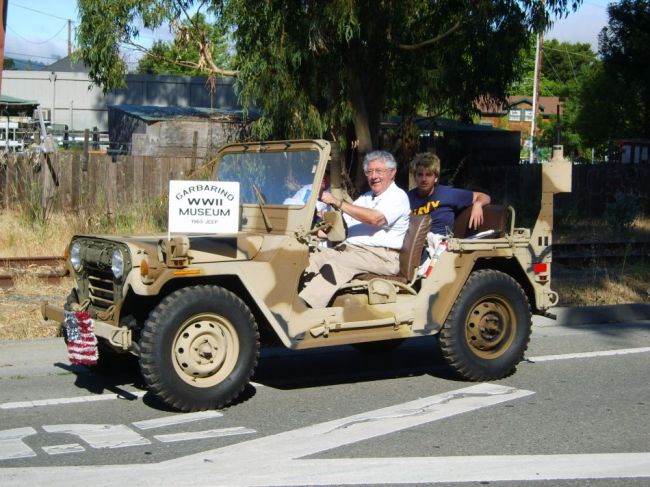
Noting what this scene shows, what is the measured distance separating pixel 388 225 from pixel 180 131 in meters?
17.6

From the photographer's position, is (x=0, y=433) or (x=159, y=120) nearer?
(x=0, y=433)

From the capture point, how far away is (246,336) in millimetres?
6348

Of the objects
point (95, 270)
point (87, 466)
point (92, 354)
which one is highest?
point (95, 270)

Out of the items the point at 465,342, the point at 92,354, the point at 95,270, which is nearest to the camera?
the point at 92,354

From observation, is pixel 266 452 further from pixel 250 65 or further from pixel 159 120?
pixel 159 120

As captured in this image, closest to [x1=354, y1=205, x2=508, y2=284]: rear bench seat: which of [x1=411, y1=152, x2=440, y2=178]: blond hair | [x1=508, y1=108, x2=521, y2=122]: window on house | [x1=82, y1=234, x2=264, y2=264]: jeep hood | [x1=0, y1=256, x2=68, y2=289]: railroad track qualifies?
[x1=411, y1=152, x2=440, y2=178]: blond hair

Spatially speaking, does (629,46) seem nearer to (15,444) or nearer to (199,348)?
(199,348)

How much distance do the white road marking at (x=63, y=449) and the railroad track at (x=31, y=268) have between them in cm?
564

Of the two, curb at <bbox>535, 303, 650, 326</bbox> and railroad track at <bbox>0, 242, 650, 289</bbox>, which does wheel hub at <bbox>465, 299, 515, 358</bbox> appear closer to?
curb at <bbox>535, 303, 650, 326</bbox>

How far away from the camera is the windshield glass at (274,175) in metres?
7.00

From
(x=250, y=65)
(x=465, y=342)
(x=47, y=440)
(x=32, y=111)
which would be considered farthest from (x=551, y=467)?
(x=32, y=111)

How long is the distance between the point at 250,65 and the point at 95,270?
10114mm

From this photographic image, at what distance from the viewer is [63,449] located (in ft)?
18.1

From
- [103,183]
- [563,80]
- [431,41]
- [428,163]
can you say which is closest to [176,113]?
[103,183]
